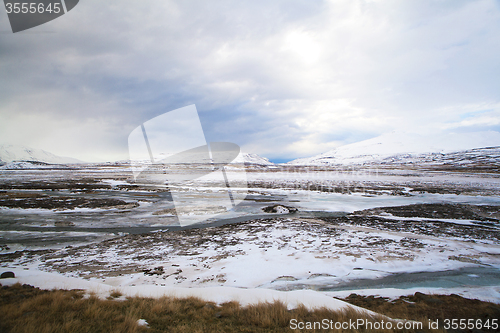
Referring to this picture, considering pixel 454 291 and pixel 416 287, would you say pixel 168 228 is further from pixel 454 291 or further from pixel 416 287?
pixel 454 291

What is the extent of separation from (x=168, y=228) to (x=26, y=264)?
6284 mm

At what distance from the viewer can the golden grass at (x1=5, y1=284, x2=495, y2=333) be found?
4.10m

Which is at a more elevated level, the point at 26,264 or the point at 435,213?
the point at 26,264

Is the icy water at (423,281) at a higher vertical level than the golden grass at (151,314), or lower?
lower

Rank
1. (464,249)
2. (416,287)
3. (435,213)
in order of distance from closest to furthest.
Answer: (416,287) → (464,249) → (435,213)

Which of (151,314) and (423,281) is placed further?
(423,281)

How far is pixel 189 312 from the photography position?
492 centimetres

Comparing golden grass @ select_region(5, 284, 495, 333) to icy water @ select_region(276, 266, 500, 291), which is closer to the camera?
golden grass @ select_region(5, 284, 495, 333)

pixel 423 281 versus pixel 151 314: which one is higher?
pixel 151 314

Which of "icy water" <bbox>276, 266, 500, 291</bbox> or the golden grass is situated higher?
the golden grass

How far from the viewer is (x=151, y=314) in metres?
4.70

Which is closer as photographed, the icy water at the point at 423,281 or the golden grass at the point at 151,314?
the golden grass at the point at 151,314

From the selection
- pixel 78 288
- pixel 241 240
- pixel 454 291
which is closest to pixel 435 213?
pixel 454 291

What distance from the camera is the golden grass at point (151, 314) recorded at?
4104mm
